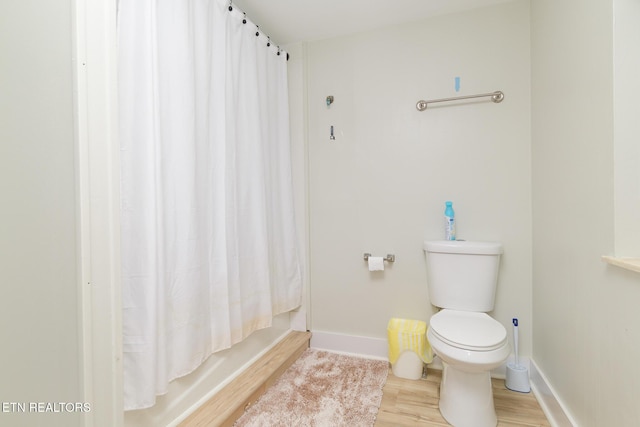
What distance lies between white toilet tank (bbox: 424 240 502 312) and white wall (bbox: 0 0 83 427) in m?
1.63

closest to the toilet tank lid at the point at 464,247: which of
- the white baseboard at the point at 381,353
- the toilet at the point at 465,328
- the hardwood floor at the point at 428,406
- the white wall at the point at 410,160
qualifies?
the toilet at the point at 465,328

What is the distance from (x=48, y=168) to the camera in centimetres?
73

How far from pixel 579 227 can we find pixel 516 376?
964 millimetres

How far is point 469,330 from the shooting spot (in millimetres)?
1409

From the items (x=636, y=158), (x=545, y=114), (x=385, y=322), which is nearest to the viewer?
(x=636, y=158)

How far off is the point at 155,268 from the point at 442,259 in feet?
4.78

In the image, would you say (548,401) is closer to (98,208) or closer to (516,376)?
(516,376)

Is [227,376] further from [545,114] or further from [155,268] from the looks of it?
[545,114]

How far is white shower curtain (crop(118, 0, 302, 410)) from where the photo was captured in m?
1.04

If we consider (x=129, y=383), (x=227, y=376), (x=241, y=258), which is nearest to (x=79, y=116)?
(x=129, y=383)

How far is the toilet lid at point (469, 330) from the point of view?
129cm

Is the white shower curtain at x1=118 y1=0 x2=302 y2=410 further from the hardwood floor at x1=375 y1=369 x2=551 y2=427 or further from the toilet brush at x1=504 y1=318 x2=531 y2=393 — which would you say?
the toilet brush at x1=504 y1=318 x2=531 y2=393

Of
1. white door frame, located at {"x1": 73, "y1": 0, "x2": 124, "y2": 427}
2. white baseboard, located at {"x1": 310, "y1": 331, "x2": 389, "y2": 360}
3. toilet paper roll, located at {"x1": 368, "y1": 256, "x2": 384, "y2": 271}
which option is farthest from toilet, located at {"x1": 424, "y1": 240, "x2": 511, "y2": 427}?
white door frame, located at {"x1": 73, "y1": 0, "x2": 124, "y2": 427}

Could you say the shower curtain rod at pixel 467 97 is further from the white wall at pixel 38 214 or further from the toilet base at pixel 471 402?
the white wall at pixel 38 214
